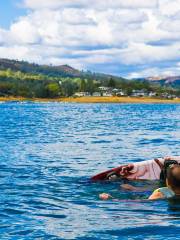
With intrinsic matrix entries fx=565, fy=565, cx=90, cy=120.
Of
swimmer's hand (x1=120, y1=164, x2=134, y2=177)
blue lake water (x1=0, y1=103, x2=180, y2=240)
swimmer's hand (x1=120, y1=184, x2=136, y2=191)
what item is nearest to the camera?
blue lake water (x1=0, y1=103, x2=180, y2=240)

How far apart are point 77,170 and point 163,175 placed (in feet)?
14.3

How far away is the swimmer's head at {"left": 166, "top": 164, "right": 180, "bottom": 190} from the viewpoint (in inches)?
510

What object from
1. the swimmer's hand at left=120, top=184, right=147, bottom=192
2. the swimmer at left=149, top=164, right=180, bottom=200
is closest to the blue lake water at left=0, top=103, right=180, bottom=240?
the swimmer's hand at left=120, top=184, right=147, bottom=192

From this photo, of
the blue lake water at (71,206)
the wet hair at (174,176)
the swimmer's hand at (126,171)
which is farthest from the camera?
the swimmer's hand at (126,171)

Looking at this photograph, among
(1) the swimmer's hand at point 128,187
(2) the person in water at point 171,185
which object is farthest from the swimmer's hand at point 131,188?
(2) the person in water at point 171,185

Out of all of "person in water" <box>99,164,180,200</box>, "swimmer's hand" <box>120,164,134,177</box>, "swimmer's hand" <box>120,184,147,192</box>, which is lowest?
"swimmer's hand" <box>120,184,147,192</box>

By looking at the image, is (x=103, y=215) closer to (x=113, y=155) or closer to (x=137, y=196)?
(x=137, y=196)

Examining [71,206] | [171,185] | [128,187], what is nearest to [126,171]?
[128,187]

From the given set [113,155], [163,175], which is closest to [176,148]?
[113,155]

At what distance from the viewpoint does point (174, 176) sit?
13.0 metres

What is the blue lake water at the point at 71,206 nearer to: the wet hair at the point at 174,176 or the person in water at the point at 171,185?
the person in water at the point at 171,185

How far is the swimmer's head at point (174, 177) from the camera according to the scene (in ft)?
42.5

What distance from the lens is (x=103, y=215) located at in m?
13.2

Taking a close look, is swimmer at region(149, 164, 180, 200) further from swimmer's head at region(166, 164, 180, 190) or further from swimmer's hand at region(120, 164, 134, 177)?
swimmer's hand at region(120, 164, 134, 177)
